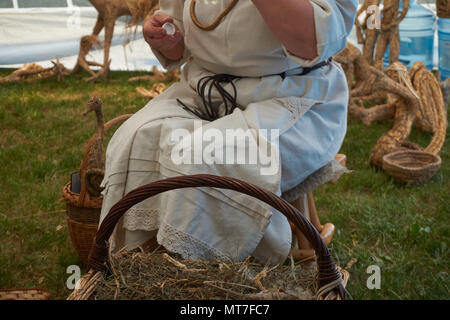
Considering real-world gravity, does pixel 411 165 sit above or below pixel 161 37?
below

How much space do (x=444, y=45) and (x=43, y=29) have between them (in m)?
4.46

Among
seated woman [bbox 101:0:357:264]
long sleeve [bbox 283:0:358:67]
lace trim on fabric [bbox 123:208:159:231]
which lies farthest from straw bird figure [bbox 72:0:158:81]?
lace trim on fabric [bbox 123:208:159:231]

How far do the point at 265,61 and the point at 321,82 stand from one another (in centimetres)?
20

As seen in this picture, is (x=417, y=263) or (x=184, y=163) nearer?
(x=184, y=163)

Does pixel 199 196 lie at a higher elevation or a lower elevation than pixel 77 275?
higher

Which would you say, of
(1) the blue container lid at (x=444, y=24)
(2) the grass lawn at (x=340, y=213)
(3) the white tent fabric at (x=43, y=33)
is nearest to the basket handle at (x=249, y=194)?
(2) the grass lawn at (x=340, y=213)

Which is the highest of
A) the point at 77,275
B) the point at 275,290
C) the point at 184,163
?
the point at 184,163

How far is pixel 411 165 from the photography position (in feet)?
10.2

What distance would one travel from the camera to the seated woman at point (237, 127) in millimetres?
1371

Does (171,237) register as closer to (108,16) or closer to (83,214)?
(83,214)

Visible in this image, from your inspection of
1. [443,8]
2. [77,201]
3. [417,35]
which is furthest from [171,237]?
[417,35]

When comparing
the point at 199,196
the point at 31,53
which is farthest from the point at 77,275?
the point at 31,53
